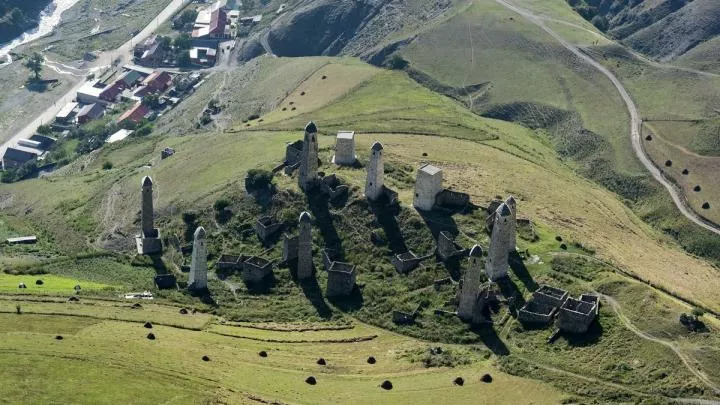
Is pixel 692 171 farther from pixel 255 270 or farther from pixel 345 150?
pixel 255 270

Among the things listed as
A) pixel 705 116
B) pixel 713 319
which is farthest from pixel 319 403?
pixel 705 116

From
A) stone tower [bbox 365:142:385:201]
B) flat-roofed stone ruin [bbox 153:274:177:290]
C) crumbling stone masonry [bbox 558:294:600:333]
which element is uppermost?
stone tower [bbox 365:142:385:201]

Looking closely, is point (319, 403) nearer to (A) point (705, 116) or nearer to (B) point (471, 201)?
(B) point (471, 201)

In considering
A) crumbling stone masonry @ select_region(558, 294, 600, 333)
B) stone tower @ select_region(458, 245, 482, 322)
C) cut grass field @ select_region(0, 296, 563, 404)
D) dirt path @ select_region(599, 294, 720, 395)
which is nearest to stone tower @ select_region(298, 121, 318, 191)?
cut grass field @ select_region(0, 296, 563, 404)

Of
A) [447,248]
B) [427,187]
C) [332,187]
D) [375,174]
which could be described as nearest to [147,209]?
[332,187]

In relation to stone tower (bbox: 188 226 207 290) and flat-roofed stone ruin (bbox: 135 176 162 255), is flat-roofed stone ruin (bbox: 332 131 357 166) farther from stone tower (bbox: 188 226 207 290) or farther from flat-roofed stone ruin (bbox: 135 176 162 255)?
stone tower (bbox: 188 226 207 290)

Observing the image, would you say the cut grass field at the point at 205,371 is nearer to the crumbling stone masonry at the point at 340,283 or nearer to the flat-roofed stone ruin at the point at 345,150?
the crumbling stone masonry at the point at 340,283

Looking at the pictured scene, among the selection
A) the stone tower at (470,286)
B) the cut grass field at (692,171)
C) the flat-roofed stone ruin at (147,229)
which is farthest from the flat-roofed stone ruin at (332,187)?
the cut grass field at (692,171)
